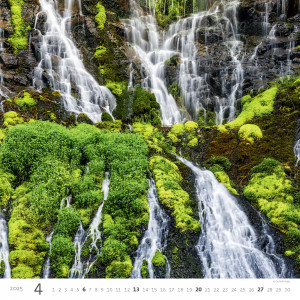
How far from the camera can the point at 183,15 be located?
31797 millimetres

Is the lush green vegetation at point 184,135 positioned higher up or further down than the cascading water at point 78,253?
higher up

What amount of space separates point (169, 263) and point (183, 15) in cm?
2920

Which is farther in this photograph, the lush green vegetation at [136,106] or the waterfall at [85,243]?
the lush green vegetation at [136,106]

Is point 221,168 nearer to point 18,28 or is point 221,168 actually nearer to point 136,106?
point 136,106

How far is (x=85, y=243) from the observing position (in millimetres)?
9602

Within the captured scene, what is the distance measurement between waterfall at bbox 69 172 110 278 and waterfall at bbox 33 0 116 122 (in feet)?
30.1

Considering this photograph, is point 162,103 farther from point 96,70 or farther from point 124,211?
point 124,211

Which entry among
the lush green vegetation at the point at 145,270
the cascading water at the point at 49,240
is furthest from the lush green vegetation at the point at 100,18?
the lush green vegetation at the point at 145,270

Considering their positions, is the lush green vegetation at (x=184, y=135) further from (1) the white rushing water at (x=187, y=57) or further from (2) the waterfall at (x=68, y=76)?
(2) the waterfall at (x=68, y=76)

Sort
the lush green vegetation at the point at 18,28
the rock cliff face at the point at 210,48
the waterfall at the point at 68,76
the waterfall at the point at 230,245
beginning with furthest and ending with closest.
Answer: the lush green vegetation at the point at 18,28
the rock cliff face at the point at 210,48
the waterfall at the point at 68,76
the waterfall at the point at 230,245

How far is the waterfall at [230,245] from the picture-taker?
366 inches

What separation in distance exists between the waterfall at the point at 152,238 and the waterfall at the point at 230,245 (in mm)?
1256

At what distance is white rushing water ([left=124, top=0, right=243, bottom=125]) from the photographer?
21609 mm

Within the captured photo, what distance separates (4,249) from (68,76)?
1429 centimetres
